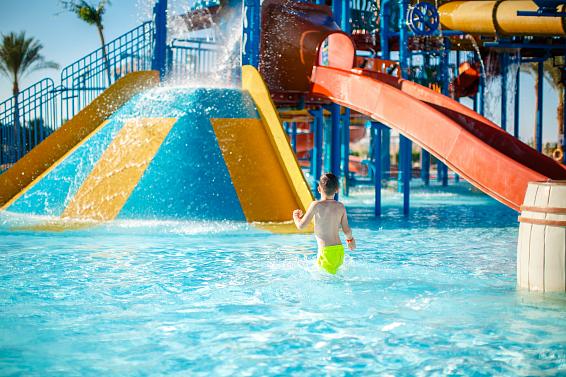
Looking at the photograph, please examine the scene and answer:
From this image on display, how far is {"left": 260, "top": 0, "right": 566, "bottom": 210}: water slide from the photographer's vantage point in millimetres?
8086

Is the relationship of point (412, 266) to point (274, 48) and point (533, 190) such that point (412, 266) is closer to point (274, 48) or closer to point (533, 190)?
point (533, 190)

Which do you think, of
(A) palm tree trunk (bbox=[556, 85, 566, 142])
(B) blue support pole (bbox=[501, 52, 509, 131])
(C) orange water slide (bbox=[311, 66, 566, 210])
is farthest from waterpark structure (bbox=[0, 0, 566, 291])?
(A) palm tree trunk (bbox=[556, 85, 566, 142])

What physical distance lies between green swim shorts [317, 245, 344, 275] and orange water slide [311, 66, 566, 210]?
2850mm

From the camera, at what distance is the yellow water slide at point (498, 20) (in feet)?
49.1

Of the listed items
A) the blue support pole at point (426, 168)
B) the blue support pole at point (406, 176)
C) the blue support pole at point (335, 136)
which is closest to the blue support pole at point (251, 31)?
the blue support pole at point (335, 136)

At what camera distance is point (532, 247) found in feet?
17.3

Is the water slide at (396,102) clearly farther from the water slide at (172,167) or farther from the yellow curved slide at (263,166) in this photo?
the yellow curved slide at (263,166)

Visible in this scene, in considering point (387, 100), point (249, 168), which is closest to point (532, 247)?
point (387, 100)

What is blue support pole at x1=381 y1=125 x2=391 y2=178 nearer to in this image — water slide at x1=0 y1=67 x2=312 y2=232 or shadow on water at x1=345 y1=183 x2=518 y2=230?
shadow on water at x1=345 y1=183 x2=518 y2=230

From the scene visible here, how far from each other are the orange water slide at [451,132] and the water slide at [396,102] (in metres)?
0.01

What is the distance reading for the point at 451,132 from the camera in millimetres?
8703

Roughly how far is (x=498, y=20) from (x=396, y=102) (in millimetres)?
6828

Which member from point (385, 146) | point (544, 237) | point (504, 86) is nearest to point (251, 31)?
point (544, 237)

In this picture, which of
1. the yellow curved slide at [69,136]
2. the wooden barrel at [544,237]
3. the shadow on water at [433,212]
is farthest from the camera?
the yellow curved slide at [69,136]
